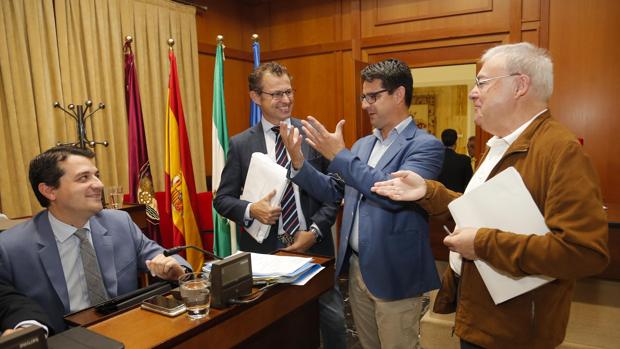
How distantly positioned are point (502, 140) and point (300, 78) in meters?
4.08

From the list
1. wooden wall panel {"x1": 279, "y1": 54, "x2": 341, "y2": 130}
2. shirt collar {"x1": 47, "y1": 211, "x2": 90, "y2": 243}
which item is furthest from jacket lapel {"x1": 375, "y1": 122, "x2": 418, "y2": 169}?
wooden wall panel {"x1": 279, "y1": 54, "x2": 341, "y2": 130}

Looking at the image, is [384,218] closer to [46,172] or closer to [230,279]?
[230,279]

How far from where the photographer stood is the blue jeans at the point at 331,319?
1.90m

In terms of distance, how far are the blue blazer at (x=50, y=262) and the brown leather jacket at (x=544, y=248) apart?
1.05m

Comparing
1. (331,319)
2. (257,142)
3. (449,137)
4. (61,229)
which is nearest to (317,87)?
(449,137)

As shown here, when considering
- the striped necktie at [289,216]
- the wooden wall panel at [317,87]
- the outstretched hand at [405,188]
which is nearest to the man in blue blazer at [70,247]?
the striped necktie at [289,216]

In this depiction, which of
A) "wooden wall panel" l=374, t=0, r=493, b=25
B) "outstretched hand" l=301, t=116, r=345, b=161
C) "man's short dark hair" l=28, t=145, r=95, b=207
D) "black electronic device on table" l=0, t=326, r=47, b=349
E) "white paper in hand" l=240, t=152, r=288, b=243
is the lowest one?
"black electronic device on table" l=0, t=326, r=47, b=349

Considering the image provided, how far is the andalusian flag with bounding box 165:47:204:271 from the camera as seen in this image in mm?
3080

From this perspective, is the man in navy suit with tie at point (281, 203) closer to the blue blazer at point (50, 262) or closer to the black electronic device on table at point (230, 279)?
the blue blazer at point (50, 262)

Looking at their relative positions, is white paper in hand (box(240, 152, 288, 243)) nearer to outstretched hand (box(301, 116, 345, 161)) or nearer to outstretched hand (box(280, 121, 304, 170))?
outstretched hand (box(280, 121, 304, 170))

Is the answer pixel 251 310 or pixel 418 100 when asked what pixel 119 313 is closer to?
pixel 251 310

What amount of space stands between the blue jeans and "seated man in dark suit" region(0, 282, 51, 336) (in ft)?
3.56

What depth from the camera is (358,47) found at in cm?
476

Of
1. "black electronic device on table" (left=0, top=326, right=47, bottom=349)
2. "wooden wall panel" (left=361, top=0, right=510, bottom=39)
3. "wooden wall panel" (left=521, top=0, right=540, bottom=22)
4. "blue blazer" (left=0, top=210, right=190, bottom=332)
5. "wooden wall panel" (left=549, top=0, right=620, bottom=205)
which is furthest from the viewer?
"wooden wall panel" (left=361, top=0, right=510, bottom=39)
